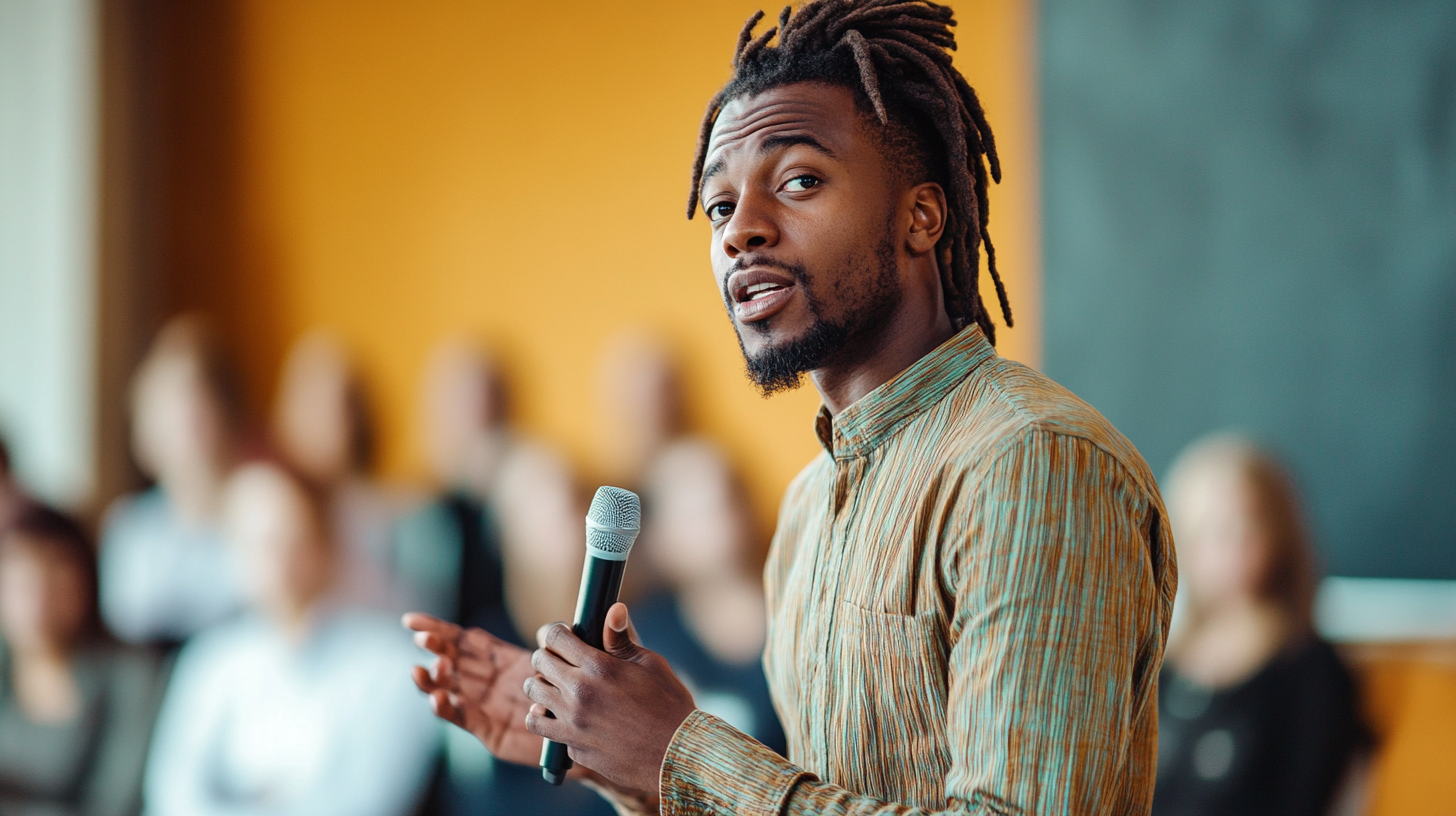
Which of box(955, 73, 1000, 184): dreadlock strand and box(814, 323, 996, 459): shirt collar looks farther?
box(955, 73, 1000, 184): dreadlock strand

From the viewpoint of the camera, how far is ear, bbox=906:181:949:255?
1.15 metres

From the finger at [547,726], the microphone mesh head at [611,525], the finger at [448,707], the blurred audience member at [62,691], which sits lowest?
the blurred audience member at [62,691]

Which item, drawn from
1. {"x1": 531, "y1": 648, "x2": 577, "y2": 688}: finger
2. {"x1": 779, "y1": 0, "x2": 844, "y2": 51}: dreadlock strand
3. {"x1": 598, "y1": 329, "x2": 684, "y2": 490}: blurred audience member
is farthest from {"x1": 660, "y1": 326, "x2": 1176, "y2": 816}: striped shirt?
{"x1": 598, "y1": 329, "x2": 684, "y2": 490}: blurred audience member

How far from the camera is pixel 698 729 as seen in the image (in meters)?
0.98

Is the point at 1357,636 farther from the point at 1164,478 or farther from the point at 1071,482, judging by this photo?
the point at 1071,482

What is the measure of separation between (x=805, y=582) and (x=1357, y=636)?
237cm

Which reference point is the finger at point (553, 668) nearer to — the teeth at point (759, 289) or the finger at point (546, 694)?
the finger at point (546, 694)

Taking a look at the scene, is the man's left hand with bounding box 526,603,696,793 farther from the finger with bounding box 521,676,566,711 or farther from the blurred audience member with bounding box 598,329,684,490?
the blurred audience member with bounding box 598,329,684,490

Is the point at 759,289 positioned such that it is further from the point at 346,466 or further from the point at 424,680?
the point at 346,466

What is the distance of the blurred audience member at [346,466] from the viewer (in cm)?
350

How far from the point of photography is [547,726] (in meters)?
0.99

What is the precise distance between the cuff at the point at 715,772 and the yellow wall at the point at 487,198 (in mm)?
2959

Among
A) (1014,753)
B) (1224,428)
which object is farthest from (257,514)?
(1014,753)

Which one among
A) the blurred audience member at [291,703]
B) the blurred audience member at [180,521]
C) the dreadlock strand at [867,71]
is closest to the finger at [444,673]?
the dreadlock strand at [867,71]
